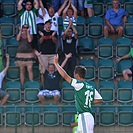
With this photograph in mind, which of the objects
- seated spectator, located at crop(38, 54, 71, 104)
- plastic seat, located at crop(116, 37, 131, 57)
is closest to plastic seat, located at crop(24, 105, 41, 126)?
seated spectator, located at crop(38, 54, 71, 104)

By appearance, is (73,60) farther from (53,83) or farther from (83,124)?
(83,124)

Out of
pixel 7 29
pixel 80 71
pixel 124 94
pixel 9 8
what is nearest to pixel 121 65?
pixel 124 94

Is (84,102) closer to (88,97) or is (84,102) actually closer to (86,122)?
(88,97)

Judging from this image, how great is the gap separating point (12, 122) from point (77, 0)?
4.86 metres

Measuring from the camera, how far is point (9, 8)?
1970cm

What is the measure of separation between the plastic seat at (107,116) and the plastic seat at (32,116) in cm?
144

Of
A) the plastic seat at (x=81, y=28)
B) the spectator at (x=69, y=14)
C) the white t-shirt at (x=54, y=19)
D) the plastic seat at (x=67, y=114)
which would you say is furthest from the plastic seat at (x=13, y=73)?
the plastic seat at (x=67, y=114)

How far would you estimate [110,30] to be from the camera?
1891 centimetres

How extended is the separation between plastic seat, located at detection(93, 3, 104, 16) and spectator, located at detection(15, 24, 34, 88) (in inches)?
95.4

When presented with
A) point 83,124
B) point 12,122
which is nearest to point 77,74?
point 83,124

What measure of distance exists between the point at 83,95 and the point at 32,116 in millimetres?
3037

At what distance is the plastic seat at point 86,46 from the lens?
18.6 metres

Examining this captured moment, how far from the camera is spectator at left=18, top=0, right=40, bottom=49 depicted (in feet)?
60.3

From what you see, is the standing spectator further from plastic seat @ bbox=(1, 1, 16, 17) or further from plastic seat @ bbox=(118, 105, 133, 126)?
plastic seat @ bbox=(1, 1, 16, 17)
